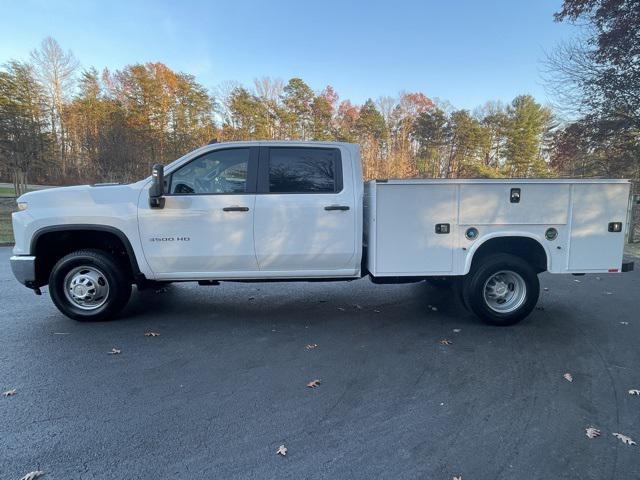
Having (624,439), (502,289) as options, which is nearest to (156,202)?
(502,289)

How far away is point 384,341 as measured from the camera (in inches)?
162

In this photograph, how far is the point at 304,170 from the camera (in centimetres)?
450

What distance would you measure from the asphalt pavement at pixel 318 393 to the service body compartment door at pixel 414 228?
0.80 m

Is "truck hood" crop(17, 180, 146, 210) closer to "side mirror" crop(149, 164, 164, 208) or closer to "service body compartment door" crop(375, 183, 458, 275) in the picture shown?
"side mirror" crop(149, 164, 164, 208)

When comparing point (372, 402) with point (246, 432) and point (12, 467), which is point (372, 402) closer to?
point (246, 432)

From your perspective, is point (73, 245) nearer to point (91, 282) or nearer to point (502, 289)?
point (91, 282)

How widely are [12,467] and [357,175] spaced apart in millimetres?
3858

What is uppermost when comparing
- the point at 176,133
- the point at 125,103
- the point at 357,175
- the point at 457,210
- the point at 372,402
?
the point at 125,103

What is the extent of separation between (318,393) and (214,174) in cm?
273

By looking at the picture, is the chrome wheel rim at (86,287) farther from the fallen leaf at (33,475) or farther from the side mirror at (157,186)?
the fallen leaf at (33,475)

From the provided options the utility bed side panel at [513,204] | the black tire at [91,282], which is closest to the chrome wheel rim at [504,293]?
the utility bed side panel at [513,204]

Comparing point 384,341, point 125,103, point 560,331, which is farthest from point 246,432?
point 125,103

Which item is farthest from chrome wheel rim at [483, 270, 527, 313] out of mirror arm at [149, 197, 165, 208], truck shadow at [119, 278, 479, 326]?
mirror arm at [149, 197, 165, 208]

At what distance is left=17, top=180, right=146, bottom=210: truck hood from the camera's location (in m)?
4.30
